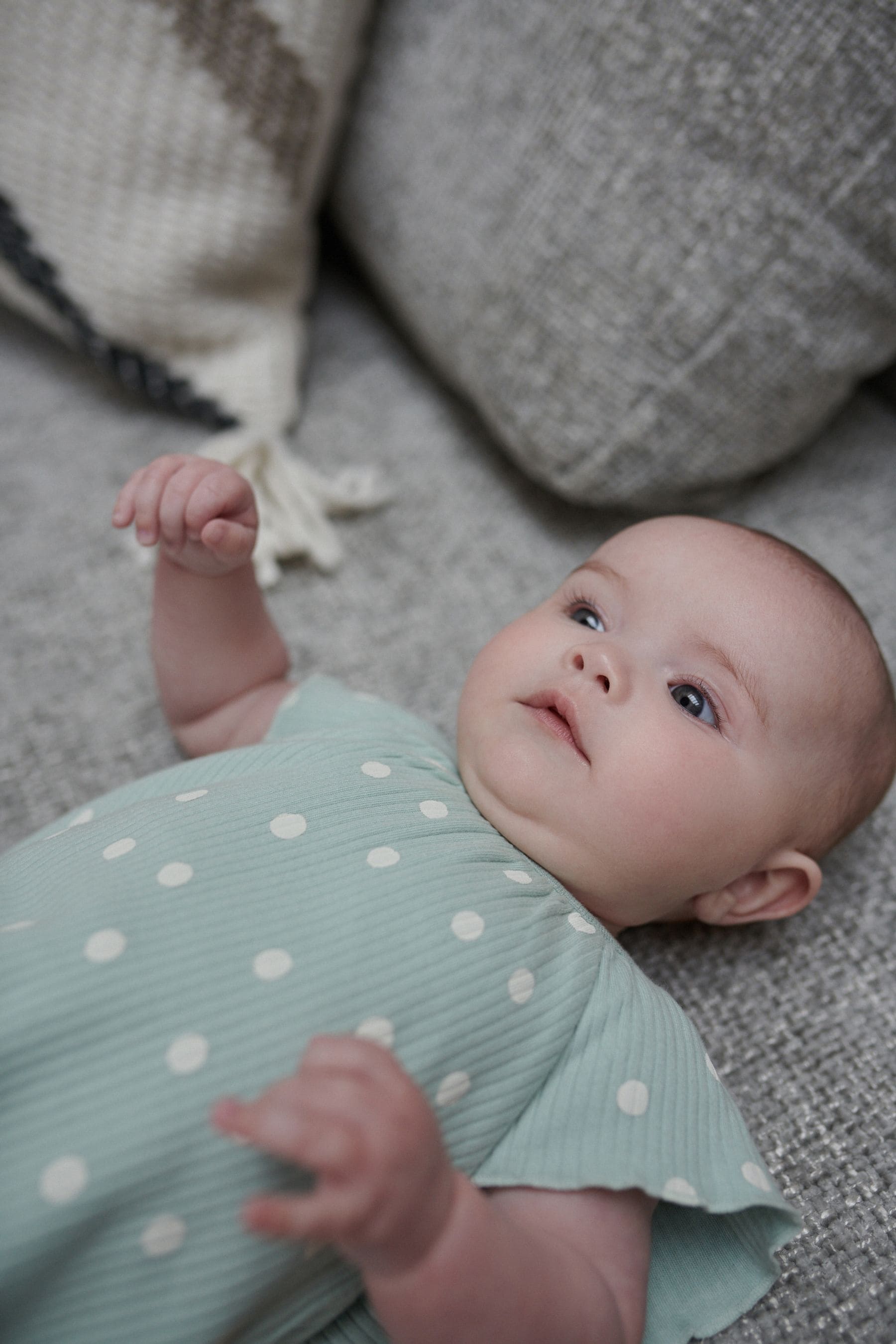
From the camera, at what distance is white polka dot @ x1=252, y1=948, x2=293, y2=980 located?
1.96ft

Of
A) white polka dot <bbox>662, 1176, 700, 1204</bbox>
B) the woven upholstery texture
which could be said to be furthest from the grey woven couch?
white polka dot <bbox>662, 1176, 700, 1204</bbox>

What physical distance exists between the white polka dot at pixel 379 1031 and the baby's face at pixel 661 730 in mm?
185

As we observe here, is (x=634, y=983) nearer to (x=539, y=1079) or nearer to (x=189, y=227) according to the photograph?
(x=539, y=1079)

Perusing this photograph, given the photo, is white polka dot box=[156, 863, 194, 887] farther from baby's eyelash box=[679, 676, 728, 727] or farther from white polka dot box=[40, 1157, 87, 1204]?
baby's eyelash box=[679, 676, 728, 727]

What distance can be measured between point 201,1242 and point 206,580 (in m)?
0.49

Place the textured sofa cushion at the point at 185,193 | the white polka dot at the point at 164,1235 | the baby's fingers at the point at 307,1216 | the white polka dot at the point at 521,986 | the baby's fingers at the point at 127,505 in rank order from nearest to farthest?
1. the baby's fingers at the point at 307,1216
2. the white polka dot at the point at 164,1235
3. the white polka dot at the point at 521,986
4. the baby's fingers at the point at 127,505
5. the textured sofa cushion at the point at 185,193

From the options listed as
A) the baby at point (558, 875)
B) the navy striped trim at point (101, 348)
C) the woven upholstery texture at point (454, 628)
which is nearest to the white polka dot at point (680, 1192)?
the baby at point (558, 875)

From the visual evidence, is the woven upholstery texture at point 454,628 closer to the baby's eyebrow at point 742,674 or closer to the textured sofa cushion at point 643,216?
the textured sofa cushion at point 643,216

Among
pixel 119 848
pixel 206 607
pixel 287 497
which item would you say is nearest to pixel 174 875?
pixel 119 848

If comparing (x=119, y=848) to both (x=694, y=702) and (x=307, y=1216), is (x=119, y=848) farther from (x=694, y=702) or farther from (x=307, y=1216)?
(x=694, y=702)

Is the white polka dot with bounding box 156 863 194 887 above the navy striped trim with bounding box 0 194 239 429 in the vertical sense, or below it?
above

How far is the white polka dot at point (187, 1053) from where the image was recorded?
1.83 feet

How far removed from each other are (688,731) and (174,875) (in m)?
0.37

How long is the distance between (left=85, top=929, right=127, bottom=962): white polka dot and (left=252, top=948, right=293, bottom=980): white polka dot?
81 mm
